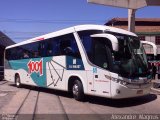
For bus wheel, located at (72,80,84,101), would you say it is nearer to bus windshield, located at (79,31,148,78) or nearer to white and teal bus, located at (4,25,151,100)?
white and teal bus, located at (4,25,151,100)

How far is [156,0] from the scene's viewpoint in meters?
23.8

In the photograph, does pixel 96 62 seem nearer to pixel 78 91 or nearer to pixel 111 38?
pixel 111 38

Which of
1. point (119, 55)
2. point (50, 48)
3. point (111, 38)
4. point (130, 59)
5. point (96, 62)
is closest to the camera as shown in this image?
point (111, 38)

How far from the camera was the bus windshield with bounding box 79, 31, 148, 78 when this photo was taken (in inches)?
504

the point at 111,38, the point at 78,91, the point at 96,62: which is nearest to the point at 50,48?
the point at 78,91

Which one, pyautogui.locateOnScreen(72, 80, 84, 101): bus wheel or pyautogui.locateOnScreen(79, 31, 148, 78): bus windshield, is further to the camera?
pyautogui.locateOnScreen(72, 80, 84, 101): bus wheel

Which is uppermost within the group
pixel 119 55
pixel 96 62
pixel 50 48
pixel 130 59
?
pixel 50 48

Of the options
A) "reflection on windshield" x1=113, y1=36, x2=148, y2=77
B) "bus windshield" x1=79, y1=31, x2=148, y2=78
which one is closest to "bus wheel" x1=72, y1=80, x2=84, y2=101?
"bus windshield" x1=79, y1=31, x2=148, y2=78

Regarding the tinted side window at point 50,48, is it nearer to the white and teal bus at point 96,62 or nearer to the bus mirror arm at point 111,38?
the white and teal bus at point 96,62

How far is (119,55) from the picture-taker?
13.0 meters

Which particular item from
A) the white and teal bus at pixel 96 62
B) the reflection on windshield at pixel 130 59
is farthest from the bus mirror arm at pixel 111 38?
the reflection on windshield at pixel 130 59

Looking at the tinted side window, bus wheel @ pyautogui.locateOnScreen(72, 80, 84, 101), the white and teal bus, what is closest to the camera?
the white and teal bus

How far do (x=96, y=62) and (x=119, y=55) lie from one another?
3.41 feet

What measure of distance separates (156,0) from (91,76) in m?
12.1
